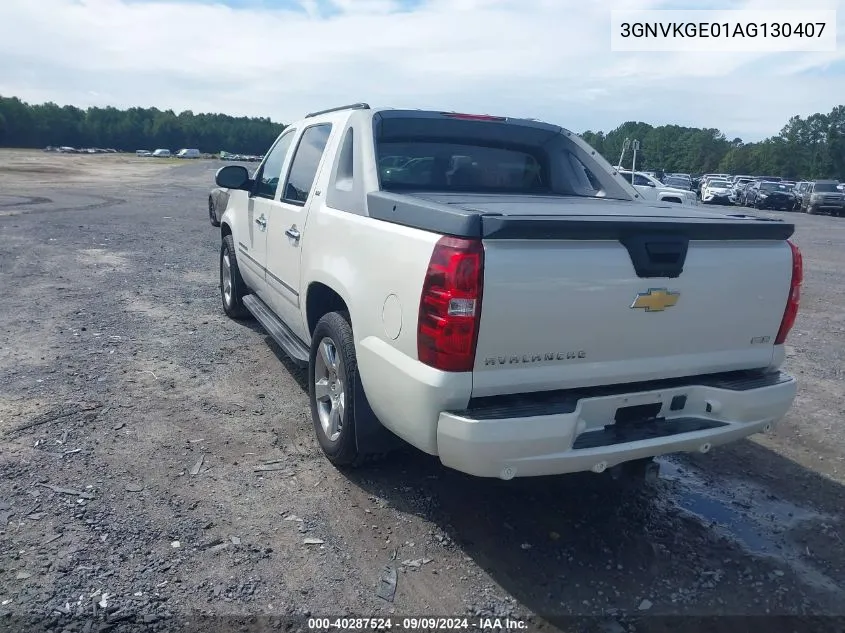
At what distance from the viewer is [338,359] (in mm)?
3748

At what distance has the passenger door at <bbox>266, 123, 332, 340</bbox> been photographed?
449cm

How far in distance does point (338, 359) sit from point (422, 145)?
1.59 meters

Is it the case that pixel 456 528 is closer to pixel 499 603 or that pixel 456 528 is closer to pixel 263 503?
pixel 499 603

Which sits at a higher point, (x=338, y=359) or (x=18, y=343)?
(x=338, y=359)

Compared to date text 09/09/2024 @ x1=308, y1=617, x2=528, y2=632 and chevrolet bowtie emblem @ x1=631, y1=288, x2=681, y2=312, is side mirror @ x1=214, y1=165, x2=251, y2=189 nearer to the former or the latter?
chevrolet bowtie emblem @ x1=631, y1=288, x2=681, y2=312

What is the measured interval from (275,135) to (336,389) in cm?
11648

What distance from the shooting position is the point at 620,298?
2938 mm

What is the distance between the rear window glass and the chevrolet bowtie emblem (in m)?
1.72

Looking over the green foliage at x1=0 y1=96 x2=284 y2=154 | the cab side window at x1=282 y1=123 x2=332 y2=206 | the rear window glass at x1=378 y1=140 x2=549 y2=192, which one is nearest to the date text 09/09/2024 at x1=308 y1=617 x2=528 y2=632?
the rear window glass at x1=378 y1=140 x2=549 y2=192

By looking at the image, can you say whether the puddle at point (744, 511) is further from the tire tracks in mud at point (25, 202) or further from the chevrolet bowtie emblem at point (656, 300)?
the tire tracks in mud at point (25, 202)

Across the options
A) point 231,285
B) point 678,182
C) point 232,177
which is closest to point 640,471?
point 232,177

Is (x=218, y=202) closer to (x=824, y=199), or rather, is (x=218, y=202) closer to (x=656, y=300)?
(x=656, y=300)

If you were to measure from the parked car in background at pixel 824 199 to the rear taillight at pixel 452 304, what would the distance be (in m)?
35.5

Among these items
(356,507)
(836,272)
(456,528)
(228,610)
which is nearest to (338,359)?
(356,507)
